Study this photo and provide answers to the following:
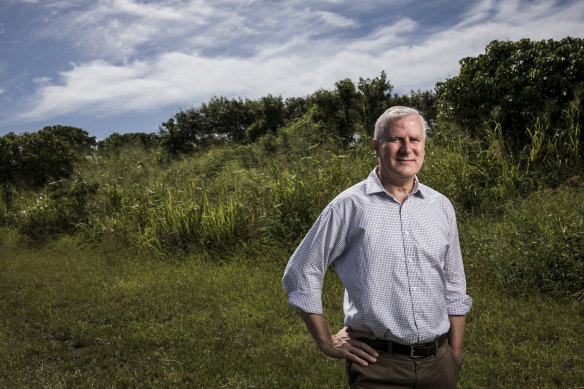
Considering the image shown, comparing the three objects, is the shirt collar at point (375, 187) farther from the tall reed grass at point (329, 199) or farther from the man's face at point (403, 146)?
the tall reed grass at point (329, 199)

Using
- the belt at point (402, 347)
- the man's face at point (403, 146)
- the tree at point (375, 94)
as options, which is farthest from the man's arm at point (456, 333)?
the tree at point (375, 94)

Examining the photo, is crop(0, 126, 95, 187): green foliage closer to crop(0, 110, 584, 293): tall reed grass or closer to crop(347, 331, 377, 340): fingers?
crop(0, 110, 584, 293): tall reed grass

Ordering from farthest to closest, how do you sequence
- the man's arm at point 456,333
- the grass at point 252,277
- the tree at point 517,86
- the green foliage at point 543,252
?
1. the tree at point 517,86
2. the green foliage at point 543,252
3. the grass at point 252,277
4. the man's arm at point 456,333

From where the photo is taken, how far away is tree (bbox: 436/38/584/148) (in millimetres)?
8609

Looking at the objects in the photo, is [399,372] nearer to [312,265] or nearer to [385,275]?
[385,275]

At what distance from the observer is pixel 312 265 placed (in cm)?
212

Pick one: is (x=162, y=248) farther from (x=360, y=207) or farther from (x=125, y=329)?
(x=360, y=207)

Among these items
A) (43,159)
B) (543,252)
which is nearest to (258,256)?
(543,252)

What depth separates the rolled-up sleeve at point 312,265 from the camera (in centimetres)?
209

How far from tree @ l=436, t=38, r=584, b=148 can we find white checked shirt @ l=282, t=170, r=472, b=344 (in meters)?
7.39

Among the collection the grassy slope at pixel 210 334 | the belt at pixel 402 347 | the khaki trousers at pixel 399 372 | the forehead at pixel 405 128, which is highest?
the forehead at pixel 405 128

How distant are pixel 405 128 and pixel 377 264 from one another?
24.3 inches

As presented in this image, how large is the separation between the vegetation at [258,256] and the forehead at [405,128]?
8.41ft

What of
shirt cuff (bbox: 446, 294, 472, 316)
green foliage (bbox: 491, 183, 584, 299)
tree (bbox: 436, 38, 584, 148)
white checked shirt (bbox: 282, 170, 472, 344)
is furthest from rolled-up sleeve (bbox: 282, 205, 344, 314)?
tree (bbox: 436, 38, 584, 148)
